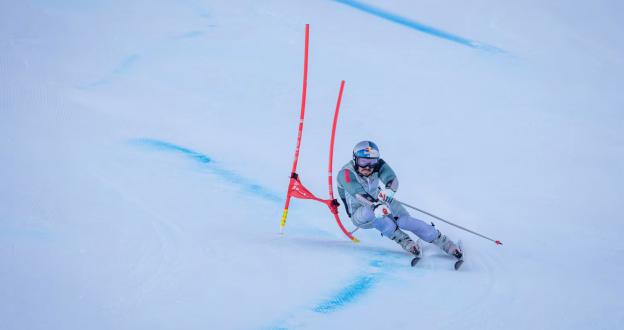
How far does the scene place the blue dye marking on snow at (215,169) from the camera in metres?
4.61

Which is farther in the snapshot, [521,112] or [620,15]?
[620,15]

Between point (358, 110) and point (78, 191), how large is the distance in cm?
302

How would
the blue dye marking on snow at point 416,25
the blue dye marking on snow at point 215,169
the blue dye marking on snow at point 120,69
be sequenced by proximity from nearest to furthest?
the blue dye marking on snow at point 215,169
the blue dye marking on snow at point 120,69
the blue dye marking on snow at point 416,25

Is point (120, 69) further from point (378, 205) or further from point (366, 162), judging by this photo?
A: point (378, 205)

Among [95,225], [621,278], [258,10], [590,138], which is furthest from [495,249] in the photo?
[258,10]

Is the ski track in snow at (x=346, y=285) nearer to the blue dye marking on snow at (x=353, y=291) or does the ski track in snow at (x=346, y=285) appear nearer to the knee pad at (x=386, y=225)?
the blue dye marking on snow at (x=353, y=291)

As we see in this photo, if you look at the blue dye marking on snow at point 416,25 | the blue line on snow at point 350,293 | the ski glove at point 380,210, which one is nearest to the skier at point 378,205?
the ski glove at point 380,210

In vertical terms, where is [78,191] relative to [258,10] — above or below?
below

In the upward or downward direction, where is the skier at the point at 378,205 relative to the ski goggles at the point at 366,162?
downward

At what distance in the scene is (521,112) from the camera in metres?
6.12

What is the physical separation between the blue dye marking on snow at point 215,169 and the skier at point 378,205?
0.88 m

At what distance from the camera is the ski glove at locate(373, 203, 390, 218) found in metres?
3.70

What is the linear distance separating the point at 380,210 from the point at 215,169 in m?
1.76

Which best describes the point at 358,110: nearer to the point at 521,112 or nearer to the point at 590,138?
the point at 521,112
